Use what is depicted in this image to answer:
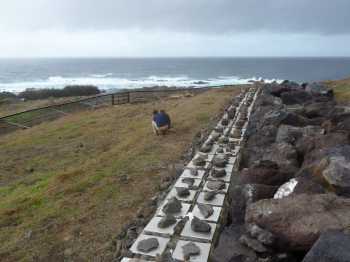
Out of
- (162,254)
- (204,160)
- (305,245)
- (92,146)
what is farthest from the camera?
(92,146)

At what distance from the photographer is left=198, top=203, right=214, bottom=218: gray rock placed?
4156 mm

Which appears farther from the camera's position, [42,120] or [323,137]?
[42,120]

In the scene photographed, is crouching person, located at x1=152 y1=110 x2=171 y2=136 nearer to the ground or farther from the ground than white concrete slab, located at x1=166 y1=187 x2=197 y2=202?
farther from the ground

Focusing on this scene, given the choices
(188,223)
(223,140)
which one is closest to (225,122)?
(223,140)

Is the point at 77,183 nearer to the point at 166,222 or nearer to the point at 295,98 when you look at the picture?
the point at 166,222

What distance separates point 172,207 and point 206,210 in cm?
42

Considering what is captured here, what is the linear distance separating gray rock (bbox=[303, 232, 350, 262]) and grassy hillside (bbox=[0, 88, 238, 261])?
6.82ft

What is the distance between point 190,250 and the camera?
340 cm

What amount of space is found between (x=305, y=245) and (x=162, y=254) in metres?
1.34

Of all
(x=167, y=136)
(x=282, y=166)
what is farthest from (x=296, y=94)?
(x=282, y=166)

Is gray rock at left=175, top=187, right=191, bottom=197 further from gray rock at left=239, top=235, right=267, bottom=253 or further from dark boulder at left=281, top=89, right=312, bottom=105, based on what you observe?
dark boulder at left=281, top=89, right=312, bottom=105

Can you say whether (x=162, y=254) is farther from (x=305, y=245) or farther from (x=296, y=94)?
(x=296, y=94)

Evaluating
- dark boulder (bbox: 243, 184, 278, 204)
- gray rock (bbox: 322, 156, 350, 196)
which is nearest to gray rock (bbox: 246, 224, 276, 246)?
dark boulder (bbox: 243, 184, 278, 204)

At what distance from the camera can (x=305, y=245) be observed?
111 inches
